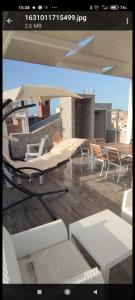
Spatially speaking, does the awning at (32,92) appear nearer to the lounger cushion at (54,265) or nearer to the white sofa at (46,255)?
the white sofa at (46,255)

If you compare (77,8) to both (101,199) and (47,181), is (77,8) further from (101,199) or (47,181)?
(47,181)

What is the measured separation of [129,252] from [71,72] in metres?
4.64

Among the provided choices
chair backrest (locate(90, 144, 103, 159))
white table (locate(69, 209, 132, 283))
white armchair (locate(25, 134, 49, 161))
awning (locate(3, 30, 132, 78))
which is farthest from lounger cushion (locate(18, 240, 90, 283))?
white armchair (locate(25, 134, 49, 161))

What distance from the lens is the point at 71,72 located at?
4812mm

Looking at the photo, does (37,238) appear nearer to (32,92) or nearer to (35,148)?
(32,92)

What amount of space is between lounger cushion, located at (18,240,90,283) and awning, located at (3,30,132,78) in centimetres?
269

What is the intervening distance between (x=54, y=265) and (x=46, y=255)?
13 cm

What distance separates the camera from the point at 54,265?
1403 millimetres

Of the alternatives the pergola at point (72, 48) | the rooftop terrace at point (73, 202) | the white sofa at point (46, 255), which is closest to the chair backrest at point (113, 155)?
the rooftop terrace at point (73, 202)

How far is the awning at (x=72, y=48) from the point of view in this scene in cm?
298

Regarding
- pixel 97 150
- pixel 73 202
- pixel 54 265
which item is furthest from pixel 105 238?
pixel 97 150

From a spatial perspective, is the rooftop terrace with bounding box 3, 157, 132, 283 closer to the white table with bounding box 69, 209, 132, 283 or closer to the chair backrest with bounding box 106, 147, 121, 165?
the white table with bounding box 69, 209, 132, 283

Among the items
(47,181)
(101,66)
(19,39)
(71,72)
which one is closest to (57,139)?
(47,181)

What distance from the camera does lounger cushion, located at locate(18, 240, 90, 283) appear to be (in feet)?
4.26
